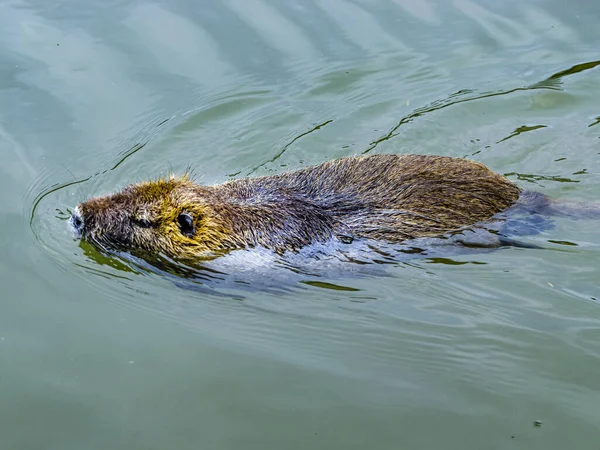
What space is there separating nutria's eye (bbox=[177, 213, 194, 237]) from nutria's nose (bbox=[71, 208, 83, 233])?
0.64 meters

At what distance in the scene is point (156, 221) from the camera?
16.2 feet

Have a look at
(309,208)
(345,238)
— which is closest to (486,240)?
(345,238)

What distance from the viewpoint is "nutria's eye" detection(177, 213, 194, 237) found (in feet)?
15.9

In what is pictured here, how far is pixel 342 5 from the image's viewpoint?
7707 mm

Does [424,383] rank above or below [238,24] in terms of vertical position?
below

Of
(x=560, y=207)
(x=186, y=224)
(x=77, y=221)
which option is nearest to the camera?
(x=186, y=224)

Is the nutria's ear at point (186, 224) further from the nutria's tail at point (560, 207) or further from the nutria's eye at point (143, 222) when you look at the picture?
the nutria's tail at point (560, 207)

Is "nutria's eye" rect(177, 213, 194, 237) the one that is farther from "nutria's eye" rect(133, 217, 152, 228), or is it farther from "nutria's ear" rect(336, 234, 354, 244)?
"nutria's ear" rect(336, 234, 354, 244)

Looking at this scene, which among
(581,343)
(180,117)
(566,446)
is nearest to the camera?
(566,446)

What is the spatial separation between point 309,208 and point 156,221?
96 centimetres

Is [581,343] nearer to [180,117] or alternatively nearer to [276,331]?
[276,331]

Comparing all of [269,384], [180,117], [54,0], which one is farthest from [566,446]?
[54,0]

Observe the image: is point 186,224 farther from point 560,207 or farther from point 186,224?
point 560,207

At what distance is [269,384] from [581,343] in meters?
1.64
